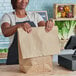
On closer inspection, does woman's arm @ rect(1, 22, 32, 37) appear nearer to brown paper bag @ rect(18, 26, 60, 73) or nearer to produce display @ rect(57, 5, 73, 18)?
brown paper bag @ rect(18, 26, 60, 73)

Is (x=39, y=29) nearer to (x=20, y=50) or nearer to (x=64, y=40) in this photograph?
(x=20, y=50)

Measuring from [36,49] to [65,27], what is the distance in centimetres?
317

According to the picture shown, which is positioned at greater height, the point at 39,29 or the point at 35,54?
the point at 39,29

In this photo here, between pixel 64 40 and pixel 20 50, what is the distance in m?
3.03

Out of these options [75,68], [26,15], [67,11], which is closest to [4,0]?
[67,11]

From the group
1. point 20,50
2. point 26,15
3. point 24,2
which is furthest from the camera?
point 26,15

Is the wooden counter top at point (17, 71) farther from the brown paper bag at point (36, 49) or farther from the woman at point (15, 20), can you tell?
the woman at point (15, 20)

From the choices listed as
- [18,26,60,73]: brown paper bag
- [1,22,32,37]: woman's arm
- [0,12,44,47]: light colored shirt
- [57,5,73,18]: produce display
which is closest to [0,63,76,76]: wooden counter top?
[18,26,60,73]: brown paper bag

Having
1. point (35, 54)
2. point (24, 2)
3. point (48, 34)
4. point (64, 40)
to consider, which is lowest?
point (64, 40)

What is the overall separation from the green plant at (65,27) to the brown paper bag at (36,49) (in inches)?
119

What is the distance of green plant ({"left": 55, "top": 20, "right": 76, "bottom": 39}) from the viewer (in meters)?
4.73

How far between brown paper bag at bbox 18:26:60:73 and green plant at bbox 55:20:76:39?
3.02m

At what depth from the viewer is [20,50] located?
1641 millimetres

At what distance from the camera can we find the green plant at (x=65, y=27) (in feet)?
15.5
